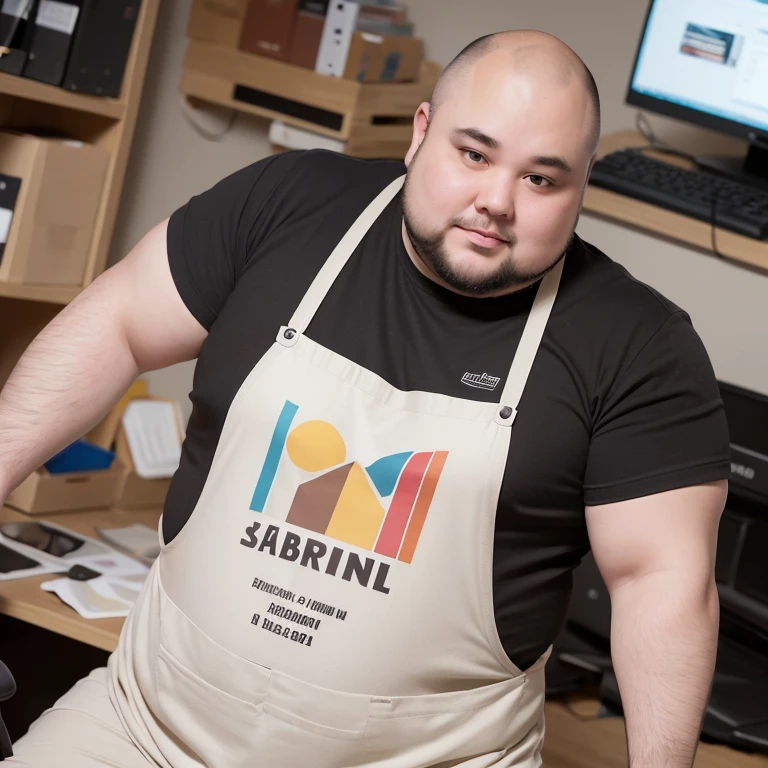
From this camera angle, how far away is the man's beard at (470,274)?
149cm

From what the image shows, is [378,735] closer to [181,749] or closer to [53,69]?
[181,749]

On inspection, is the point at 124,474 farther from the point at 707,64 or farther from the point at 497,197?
the point at 707,64

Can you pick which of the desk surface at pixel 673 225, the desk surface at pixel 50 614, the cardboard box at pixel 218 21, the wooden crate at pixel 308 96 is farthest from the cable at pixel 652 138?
the desk surface at pixel 50 614

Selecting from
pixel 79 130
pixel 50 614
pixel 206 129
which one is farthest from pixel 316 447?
pixel 206 129

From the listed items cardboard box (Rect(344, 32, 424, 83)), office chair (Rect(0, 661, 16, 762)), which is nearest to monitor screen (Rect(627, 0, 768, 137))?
cardboard box (Rect(344, 32, 424, 83))

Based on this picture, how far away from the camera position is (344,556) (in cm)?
144

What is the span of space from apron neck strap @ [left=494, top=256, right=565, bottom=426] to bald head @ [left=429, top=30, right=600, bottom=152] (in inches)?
7.2

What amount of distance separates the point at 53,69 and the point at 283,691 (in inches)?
48.8

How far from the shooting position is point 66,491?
234cm

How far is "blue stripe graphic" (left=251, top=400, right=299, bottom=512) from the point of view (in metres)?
1.48

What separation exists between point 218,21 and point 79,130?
41 centimetres

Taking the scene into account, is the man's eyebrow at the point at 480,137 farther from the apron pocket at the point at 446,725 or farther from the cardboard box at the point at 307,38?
the cardboard box at the point at 307,38

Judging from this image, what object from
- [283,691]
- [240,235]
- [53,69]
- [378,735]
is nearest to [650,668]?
[378,735]

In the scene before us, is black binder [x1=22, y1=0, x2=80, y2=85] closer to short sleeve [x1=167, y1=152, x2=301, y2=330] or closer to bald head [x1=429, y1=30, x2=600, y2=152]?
short sleeve [x1=167, y1=152, x2=301, y2=330]
